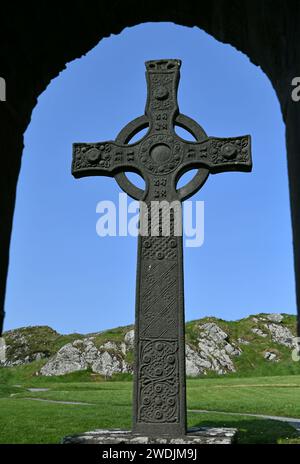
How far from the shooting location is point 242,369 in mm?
26625

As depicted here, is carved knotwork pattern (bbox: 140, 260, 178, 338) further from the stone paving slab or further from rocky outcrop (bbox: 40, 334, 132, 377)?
rocky outcrop (bbox: 40, 334, 132, 377)

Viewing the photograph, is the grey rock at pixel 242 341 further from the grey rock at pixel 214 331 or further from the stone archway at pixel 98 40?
the stone archway at pixel 98 40

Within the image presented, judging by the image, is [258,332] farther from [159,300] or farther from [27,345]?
[159,300]

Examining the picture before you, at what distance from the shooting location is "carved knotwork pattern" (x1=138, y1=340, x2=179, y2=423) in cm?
404

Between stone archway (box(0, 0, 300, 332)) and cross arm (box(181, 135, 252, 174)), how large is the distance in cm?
47

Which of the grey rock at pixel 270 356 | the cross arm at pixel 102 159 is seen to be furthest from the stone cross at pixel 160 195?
the grey rock at pixel 270 356

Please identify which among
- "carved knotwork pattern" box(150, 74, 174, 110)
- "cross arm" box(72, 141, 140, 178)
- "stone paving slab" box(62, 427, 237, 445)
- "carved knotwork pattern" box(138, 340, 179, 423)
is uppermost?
"carved knotwork pattern" box(150, 74, 174, 110)

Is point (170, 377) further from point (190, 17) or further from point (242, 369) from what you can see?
point (242, 369)

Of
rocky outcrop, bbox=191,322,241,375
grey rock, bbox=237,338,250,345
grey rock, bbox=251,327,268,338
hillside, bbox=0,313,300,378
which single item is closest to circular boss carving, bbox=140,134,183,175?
hillside, bbox=0,313,300,378

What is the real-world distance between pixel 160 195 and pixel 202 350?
2408 cm

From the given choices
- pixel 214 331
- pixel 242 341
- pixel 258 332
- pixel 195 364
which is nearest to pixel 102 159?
pixel 195 364

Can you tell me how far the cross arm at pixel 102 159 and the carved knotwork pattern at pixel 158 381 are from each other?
185 cm

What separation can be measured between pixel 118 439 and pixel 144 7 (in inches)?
208

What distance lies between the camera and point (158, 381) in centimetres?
417
